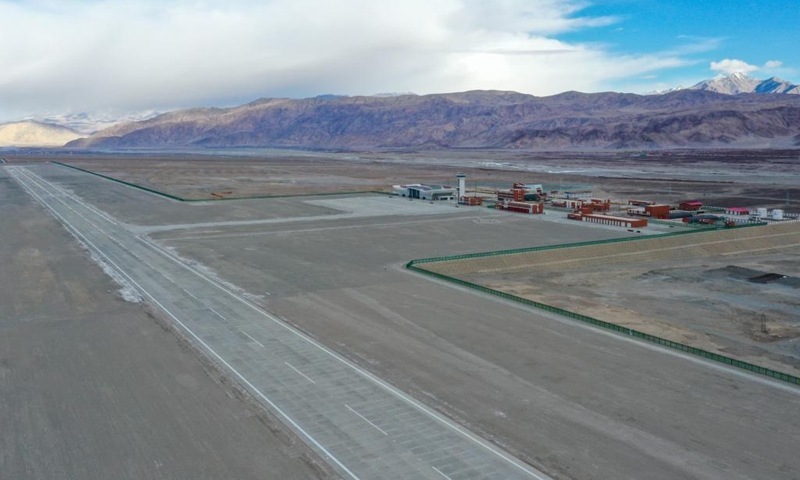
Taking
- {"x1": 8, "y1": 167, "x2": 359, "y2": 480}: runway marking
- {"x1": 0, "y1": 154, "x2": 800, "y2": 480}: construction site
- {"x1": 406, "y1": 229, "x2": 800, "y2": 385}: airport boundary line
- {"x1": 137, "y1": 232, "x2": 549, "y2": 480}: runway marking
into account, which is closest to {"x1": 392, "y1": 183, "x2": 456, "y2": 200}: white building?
{"x1": 0, "y1": 154, "x2": 800, "y2": 480}: construction site

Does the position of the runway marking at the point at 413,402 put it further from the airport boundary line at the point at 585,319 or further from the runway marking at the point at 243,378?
the airport boundary line at the point at 585,319

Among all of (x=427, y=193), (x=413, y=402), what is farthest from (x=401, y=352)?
(x=427, y=193)

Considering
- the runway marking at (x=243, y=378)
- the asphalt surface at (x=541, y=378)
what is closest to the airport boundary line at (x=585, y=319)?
the asphalt surface at (x=541, y=378)

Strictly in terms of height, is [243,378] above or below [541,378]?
above

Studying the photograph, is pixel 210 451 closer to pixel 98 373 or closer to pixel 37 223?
pixel 98 373

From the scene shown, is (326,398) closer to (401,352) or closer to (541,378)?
(401,352)

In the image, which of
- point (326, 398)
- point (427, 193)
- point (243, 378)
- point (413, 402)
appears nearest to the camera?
point (413, 402)

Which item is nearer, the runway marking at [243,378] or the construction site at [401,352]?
the runway marking at [243,378]
